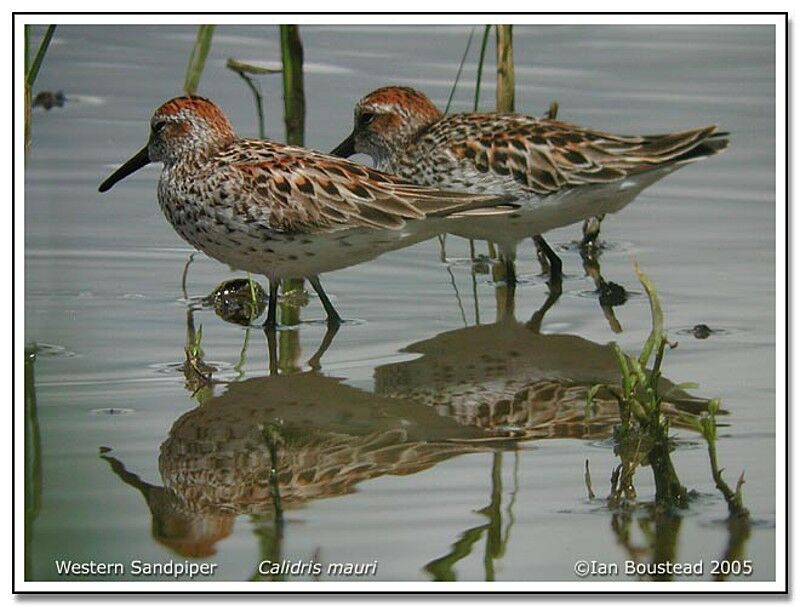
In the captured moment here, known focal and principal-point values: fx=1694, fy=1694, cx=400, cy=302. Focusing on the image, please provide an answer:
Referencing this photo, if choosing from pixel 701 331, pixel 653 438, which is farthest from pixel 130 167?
pixel 653 438

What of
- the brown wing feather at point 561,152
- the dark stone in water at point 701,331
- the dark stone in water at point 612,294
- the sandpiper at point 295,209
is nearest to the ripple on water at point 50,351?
the sandpiper at point 295,209

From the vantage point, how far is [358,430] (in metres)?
8.39

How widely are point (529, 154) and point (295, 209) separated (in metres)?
1.90

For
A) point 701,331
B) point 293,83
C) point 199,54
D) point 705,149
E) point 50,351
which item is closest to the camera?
point 50,351

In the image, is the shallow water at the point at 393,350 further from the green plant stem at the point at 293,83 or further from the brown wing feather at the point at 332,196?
the green plant stem at the point at 293,83

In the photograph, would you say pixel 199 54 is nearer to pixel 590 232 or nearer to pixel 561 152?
pixel 561 152

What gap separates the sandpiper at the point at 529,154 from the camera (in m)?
10.8

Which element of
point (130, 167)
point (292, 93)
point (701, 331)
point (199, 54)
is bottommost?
point (701, 331)

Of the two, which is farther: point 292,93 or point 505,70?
point 505,70

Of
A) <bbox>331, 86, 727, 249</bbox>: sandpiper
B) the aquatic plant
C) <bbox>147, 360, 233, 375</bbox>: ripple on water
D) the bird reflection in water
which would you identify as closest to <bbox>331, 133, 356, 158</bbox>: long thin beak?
<bbox>331, 86, 727, 249</bbox>: sandpiper

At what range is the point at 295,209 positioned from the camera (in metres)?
9.71

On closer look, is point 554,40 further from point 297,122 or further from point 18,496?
point 18,496

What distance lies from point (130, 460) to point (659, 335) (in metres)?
2.54
